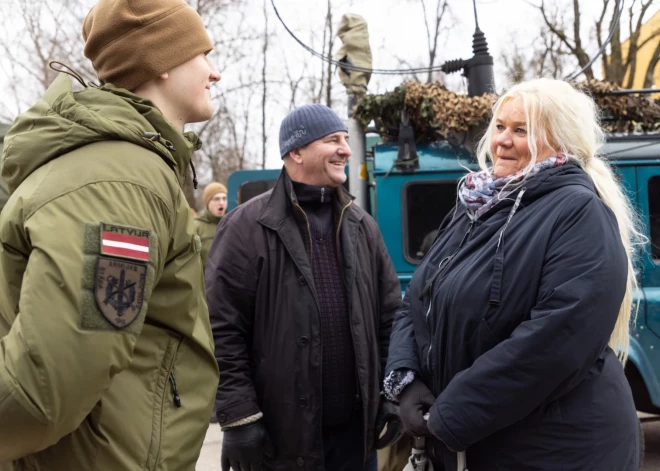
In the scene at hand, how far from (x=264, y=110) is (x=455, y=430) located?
43.6 ft

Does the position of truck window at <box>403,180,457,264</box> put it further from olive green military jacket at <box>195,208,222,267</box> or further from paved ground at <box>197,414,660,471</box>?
olive green military jacket at <box>195,208,222,267</box>

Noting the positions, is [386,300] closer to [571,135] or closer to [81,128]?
→ [571,135]

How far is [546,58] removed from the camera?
13.2 m

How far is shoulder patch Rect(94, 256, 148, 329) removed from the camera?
126 centimetres

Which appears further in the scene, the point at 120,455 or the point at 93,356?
the point at 120,455

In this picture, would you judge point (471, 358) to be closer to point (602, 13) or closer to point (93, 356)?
point (93, 356)

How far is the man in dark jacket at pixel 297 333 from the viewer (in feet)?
8.85

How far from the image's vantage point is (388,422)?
9.43 feet

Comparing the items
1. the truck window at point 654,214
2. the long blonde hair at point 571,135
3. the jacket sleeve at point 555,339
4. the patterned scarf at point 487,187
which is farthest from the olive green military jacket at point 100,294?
the truck window at point 654,214

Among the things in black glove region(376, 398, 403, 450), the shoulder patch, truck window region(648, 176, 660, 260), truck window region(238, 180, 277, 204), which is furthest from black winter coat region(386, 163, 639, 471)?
truck window region(238, 180, 277, 204)

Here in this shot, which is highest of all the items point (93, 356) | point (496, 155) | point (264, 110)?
point (264, 110)

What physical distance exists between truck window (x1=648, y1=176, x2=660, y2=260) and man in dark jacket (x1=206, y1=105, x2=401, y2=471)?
236 cm

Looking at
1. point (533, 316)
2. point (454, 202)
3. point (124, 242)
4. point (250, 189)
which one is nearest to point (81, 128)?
point (124, 242)

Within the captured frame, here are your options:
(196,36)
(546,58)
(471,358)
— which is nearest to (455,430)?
(471,358)
